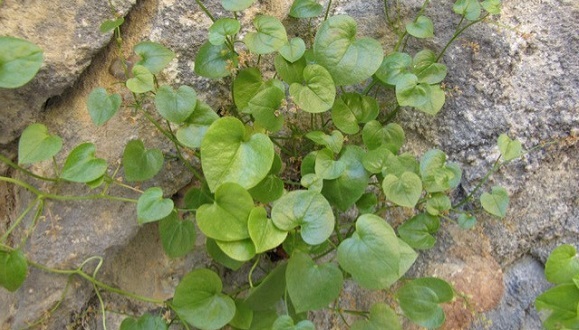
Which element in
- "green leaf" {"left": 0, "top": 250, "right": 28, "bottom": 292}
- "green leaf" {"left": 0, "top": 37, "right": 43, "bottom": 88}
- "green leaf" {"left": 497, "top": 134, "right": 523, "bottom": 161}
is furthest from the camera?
"green leaf" {"left": 497, "top": 134, "right": 523, "bottom": 161}


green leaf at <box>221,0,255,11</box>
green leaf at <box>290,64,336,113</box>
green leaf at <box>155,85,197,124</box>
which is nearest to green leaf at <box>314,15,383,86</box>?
green leaf at <box>290,64,336,113</box>

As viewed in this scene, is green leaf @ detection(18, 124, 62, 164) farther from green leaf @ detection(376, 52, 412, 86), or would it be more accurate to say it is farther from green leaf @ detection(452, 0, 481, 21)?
green leaf @ detection(452, 0, 481, 21)

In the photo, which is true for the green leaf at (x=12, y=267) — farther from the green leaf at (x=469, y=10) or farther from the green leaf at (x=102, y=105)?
the green leaf at (x=469, y=10)

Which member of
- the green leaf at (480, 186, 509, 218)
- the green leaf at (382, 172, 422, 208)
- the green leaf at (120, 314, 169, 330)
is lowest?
the green leaf at (120, 314, 169, 330)

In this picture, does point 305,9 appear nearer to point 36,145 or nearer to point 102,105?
point 102,105

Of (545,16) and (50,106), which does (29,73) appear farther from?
(545,16)

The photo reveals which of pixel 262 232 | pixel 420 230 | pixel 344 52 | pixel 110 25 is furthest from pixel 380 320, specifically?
pixel 110 25
